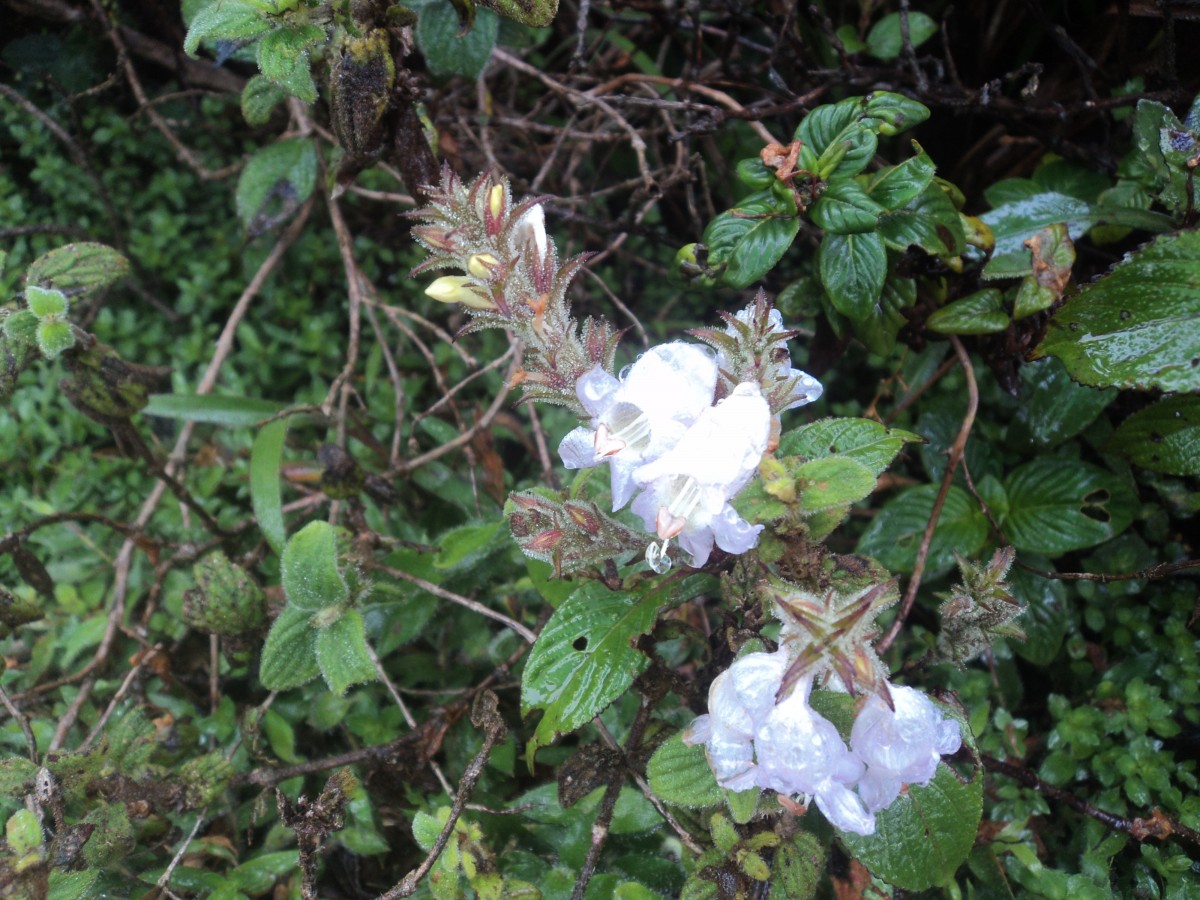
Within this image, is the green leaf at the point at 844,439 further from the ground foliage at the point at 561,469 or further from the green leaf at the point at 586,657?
the green leaf at the point at 586,657

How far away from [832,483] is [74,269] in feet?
4.64

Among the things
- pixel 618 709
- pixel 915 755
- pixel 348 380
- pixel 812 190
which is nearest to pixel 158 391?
pixel 348 380

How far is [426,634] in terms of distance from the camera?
1.74 m

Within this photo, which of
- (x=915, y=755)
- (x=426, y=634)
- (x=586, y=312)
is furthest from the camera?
(x=586, y=312)

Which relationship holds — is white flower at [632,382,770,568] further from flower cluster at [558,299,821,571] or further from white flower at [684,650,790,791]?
white flower at [684,650,790,791]

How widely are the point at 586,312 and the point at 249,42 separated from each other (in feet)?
3.17

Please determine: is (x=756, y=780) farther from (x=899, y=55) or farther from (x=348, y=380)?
(x=899, y=55)

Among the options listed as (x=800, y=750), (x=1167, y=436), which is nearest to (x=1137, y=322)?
(x=1167, y=436)

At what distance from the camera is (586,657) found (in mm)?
1213

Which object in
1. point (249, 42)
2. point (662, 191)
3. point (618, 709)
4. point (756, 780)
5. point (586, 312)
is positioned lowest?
point (618, 709)

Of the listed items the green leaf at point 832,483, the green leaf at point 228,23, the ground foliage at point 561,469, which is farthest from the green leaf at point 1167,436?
the green leaf at point 228,23

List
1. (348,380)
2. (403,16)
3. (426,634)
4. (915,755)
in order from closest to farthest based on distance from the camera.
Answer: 1. (915,755)
2. (403,16)
3. (426,634)
4. (348,380)

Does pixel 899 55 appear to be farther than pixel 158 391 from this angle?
No

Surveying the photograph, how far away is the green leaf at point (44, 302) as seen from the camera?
142 cm
